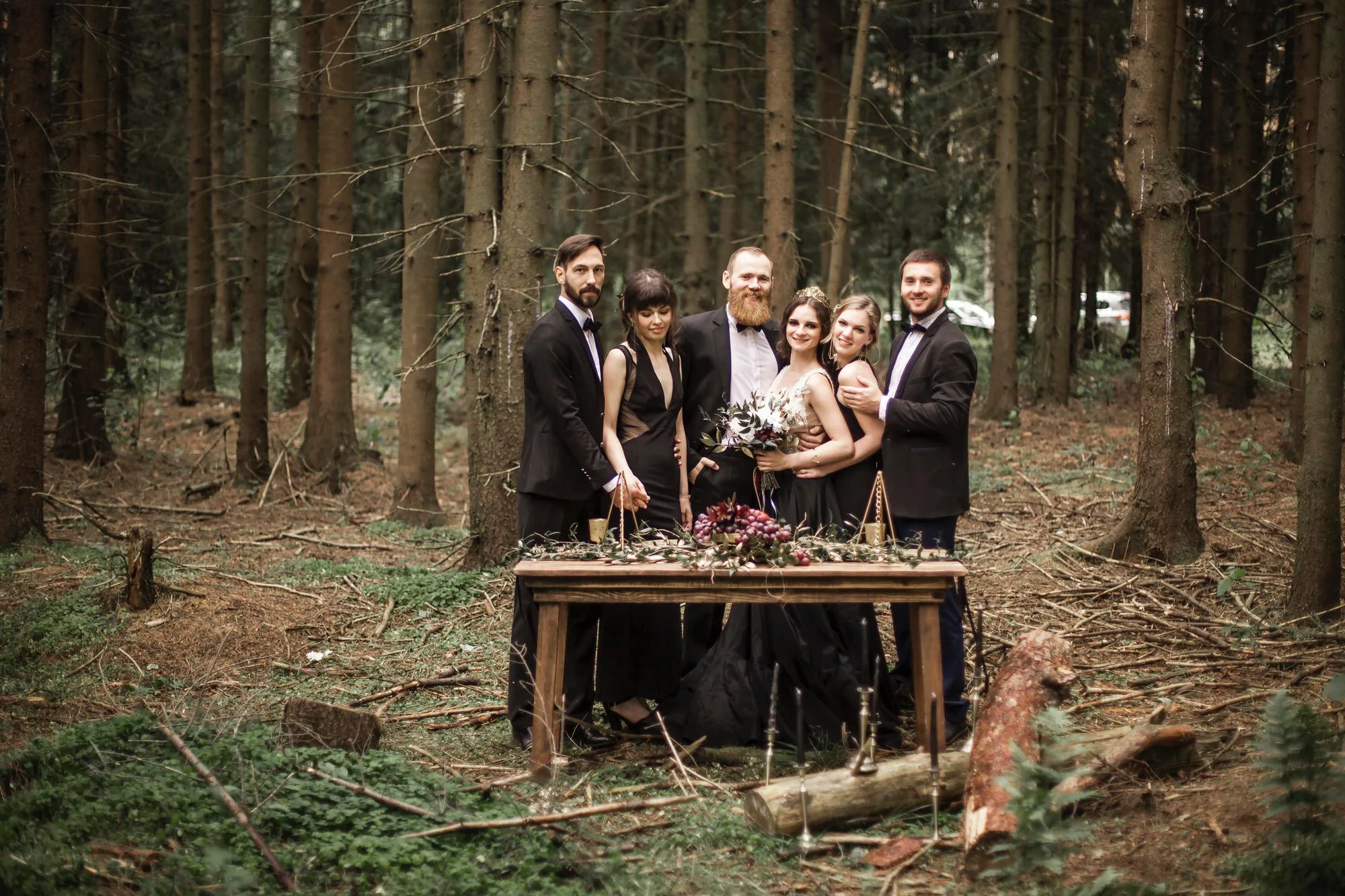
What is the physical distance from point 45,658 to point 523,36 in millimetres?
5464

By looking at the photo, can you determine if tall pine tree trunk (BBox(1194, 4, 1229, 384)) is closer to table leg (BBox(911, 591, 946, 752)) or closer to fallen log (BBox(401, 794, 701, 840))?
table leg (BBox(911, 591, 946, 752))

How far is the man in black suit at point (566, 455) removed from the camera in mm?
6004

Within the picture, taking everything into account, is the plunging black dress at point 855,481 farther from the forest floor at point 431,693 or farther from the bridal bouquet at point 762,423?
the forest floor at point 431,693

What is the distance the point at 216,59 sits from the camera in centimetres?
2044

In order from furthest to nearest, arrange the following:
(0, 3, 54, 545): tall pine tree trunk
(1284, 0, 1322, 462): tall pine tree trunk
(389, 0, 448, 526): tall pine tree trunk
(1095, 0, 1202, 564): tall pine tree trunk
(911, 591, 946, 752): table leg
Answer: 1. (1284, 0, 1322, 462): tall pine tree trunk
2. (389, 0, 448, 526): tall pine tree trunk
3. (0, 3, 54, 545): tall pine tree trunk
4. (1095, 0, 1202, 564): tall pine tree trunk
5. (911, 591, 946, 752): table leg

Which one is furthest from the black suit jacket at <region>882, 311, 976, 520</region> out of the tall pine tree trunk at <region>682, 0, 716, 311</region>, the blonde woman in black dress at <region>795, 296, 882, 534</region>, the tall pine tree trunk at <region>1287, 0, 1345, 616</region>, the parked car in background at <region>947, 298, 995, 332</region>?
the parked car in background at <region>947, 298, 995, 332</region>

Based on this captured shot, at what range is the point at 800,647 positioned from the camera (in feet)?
20.0

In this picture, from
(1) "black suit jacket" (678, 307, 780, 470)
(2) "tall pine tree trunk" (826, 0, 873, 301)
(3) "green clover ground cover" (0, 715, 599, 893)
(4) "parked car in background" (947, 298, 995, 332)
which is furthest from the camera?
(4) "parked car in background" (947, 298, 995, 332)

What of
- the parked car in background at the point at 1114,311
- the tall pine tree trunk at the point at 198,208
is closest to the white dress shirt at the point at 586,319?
the tall pine tree trunk at the point at 198,208

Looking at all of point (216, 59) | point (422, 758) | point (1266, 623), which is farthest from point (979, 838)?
point (216, 59)

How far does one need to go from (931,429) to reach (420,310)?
7500 mm

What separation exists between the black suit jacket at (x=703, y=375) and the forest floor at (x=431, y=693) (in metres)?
1.78

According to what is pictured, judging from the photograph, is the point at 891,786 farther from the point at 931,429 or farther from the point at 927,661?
the point at 931,429

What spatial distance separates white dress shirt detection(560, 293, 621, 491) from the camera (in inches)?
237
